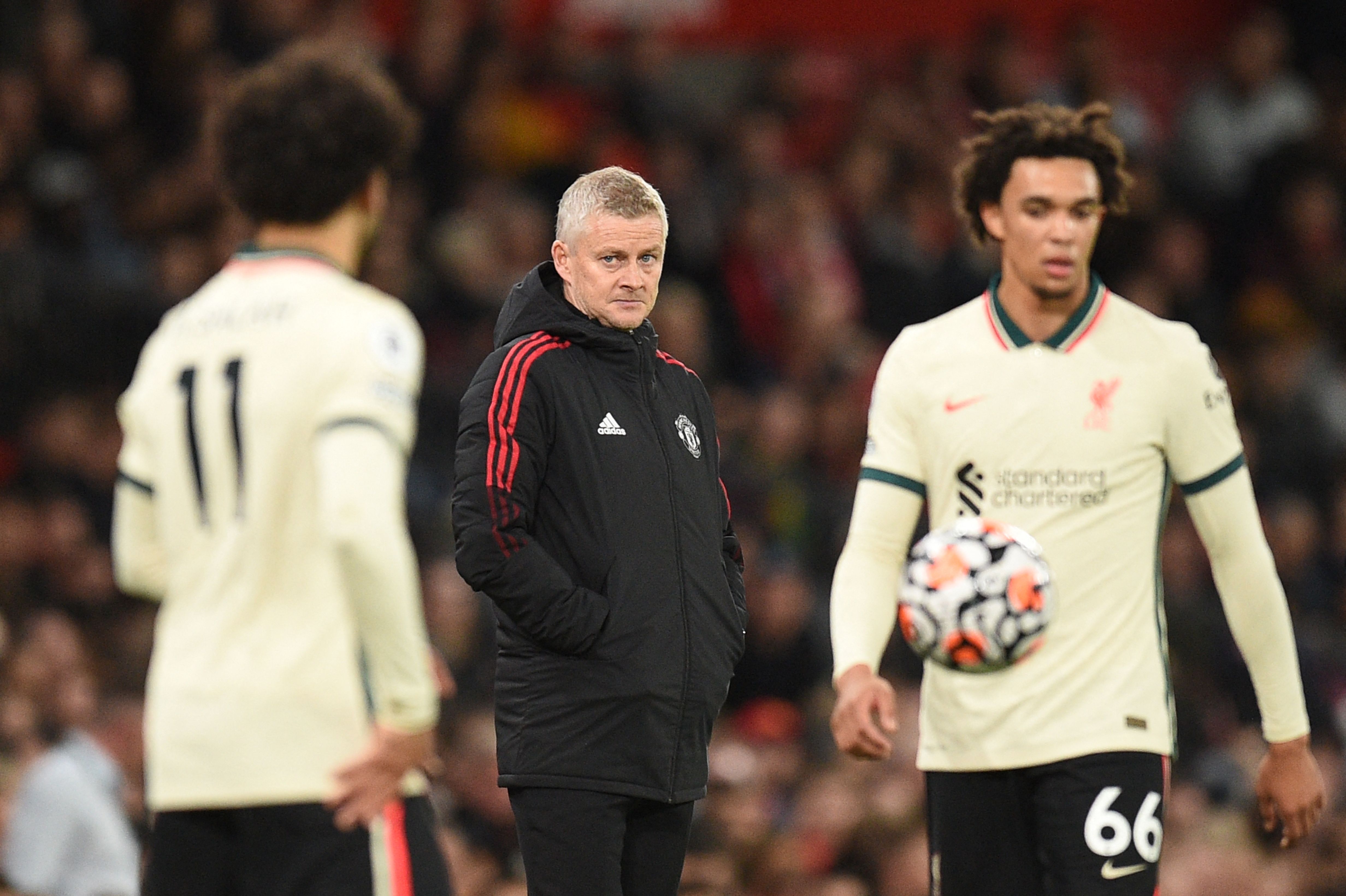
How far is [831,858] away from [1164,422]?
3.86 meters

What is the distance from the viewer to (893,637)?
986 centimetres

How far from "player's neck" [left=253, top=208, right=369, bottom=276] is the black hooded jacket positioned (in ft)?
2.84

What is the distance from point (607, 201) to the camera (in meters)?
4.61

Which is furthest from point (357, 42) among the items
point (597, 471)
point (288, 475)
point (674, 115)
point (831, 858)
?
point (288, 475)

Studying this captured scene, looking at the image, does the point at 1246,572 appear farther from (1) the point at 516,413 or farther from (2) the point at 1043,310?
(1) the point at 516,413

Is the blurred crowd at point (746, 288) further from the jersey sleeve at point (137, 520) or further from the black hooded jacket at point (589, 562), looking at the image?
the jersey sleeve at point (137, 520)

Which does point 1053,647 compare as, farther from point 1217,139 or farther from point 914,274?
point 1217,139

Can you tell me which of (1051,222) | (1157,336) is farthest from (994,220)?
(1157,336)

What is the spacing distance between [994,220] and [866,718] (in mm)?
1456

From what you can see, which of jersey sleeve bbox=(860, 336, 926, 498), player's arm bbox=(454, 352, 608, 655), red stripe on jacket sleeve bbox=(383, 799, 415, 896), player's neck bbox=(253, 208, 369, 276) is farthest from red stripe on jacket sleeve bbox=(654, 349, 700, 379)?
red stripe on jacket sleeve bbox=(383, 799, 415, 896)

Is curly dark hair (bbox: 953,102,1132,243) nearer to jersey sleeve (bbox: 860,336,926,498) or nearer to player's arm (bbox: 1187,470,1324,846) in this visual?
jersey sleeve (bbox: 860,336,926,498)

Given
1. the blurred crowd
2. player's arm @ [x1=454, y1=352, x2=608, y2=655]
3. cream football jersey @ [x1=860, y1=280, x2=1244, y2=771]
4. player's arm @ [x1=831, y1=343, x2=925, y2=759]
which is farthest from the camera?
the blurred crowd

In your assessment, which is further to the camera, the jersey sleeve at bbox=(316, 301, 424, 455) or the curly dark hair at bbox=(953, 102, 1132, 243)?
the curly dark hair at bbox=(953, 102, 1132, 243)

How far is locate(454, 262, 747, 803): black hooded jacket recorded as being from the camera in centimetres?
437
